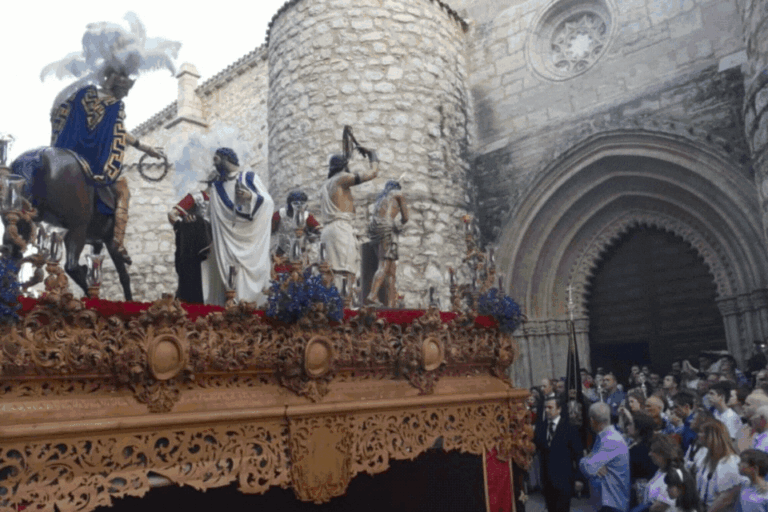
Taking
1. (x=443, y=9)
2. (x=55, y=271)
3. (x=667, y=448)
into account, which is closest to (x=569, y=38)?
(x=443, y=9)

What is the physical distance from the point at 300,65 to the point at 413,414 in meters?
9.52

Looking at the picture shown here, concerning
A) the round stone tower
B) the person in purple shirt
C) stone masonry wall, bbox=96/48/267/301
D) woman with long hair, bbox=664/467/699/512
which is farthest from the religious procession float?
stone masonry wall, bbox=96/48/267/301

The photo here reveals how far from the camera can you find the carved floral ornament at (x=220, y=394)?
8.35ft

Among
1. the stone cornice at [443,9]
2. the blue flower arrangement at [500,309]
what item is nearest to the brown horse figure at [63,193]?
the blue flower arrangement at [500,309]

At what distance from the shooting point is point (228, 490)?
178 inches

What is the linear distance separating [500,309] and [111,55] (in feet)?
12.1

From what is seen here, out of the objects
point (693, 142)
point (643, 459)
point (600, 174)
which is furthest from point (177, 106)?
point (643, 459)

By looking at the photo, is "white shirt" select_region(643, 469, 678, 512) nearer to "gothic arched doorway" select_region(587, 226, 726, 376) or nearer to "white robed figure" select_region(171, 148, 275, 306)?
"white robed figure" select_region(171, 148, 275, 306)

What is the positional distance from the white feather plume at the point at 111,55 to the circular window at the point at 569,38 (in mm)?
8743

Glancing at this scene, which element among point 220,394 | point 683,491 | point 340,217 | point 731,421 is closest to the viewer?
point 220,394

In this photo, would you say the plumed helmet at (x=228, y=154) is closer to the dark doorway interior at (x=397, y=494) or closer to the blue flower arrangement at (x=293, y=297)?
the blue flower arrangement at (x=293, y=297)

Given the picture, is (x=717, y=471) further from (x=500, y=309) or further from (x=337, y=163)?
(x=337, y=163)

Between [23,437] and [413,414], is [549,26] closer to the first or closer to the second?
[413,414]

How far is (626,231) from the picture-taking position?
11250mm
